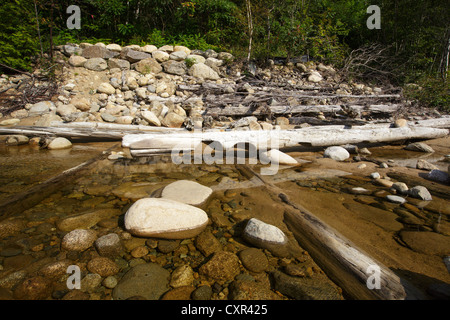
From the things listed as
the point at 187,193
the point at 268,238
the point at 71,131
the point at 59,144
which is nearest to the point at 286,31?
the point at 71,131

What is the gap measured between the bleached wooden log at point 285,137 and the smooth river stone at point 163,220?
2225mm

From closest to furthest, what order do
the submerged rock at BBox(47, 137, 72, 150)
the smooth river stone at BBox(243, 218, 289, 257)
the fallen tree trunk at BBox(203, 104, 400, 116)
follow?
1. the smooth river stone at BBox(243, 218, 289, 257)
2. the submerged rock at BBox(47, 137, 72, 150)
3. the fallen tree trunk at BBox(203, 104, 400, 116)

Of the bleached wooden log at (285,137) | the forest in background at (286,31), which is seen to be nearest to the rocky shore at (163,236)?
the bleached wooden log at (285,137)

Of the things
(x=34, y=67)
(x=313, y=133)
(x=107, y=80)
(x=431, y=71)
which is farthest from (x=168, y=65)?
(x=431, y=71)

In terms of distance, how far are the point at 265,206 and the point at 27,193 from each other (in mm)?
2786

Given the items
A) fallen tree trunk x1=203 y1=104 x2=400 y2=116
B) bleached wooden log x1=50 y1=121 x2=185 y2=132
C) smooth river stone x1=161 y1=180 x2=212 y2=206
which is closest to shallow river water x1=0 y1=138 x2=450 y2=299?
smooth river stone x1=161 y1=180 x2=212 y2=206

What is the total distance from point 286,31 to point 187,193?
10.3m

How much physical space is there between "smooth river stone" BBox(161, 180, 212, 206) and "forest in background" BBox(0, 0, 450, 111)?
8.86 meters

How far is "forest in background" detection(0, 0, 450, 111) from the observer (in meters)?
9.52

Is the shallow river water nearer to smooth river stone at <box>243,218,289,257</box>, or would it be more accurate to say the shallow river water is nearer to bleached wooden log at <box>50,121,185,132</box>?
smooth river stone at <box>243,218,289,257</box>

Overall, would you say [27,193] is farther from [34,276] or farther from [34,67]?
[34,67]

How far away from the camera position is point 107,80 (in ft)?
26.7

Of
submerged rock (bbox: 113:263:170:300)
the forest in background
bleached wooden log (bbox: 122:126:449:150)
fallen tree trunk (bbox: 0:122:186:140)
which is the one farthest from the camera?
the forest in background

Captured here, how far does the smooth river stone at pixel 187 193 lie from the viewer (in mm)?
2650
